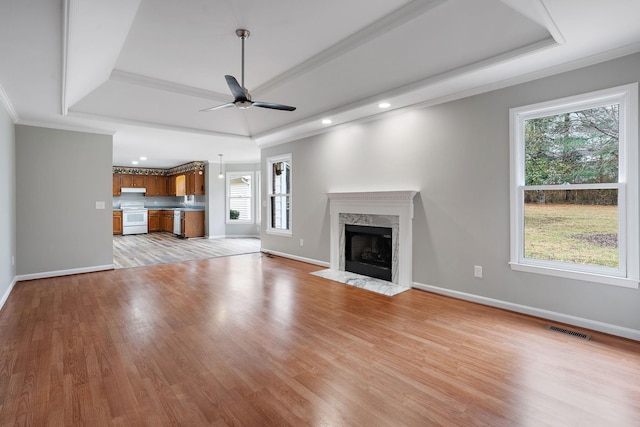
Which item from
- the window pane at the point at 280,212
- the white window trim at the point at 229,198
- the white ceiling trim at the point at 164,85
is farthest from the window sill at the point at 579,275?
the white window trim at the point at 229,198

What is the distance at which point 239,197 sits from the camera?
1031 cm

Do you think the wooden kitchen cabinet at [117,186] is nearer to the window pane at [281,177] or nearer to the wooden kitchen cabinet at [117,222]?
the wooden kitchen cabinet at [117,222]

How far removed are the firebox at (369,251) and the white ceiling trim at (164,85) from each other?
2903 mm

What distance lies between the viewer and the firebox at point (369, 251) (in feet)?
15.4

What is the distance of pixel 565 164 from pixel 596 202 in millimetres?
445

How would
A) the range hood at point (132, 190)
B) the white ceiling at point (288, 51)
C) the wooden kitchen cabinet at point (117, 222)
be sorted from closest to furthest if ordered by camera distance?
the white ceiling at point (288, 51) < the wooden kitchen cabinet at point (117, 222) < the range hood at point (132, 190)

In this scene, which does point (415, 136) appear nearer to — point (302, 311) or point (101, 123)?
point (302, 311)

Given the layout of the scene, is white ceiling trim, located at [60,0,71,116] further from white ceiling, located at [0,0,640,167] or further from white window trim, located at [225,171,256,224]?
white window trim, located at [225,171,256,224]

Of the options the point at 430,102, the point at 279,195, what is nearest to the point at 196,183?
the point at 279,195

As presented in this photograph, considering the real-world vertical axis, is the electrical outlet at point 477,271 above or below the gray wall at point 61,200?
below

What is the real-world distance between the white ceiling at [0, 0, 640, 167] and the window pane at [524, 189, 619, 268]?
48.7 inches

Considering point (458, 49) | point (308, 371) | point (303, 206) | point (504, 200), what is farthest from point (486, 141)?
point (303, 206)

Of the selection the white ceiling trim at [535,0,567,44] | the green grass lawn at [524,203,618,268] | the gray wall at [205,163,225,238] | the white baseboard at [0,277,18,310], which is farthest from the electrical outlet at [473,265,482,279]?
the gray wall at [205,163,225,238]

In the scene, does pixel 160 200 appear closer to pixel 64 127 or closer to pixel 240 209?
pixel 240 209
